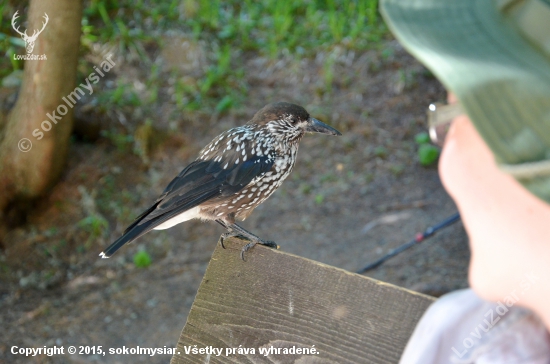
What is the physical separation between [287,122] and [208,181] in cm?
59

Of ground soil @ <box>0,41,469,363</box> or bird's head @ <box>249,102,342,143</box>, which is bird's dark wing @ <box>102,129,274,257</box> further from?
ground soil @ <box>0,41,469,363</box>

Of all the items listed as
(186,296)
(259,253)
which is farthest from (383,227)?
(259,253)

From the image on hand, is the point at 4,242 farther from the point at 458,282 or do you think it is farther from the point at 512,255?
the point at 512,255

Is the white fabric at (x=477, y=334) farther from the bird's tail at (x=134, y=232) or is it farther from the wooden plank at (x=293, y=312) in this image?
the bird's tail at (x=134, y=232)

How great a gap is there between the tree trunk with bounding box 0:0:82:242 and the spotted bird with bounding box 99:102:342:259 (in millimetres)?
2189

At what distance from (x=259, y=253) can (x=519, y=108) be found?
109 cm

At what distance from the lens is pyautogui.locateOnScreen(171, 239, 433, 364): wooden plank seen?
1383 mm

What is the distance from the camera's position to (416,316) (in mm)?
1339

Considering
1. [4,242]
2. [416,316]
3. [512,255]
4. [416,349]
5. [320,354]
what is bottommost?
[4,242]

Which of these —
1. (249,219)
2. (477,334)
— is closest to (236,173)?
(477,334)

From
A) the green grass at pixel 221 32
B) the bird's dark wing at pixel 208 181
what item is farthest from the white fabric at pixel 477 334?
the green grass at pixel 221 32

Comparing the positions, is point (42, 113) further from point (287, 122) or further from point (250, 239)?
point (250, 239)

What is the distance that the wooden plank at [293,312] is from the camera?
1.38m

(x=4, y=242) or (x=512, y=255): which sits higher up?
(x=512, y=255)
